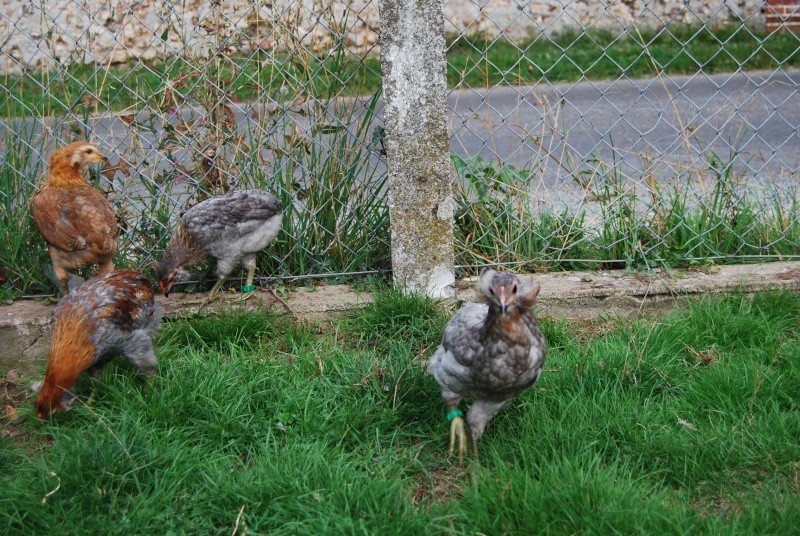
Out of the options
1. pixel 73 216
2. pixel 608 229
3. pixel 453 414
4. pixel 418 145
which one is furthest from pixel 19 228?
pixel 608 229

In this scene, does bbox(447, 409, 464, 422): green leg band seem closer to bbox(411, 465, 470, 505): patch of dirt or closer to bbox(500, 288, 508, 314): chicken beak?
bbox(411, 465, 470, 505): patch of dirt

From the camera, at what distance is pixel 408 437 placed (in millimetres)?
3473

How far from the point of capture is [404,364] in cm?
371

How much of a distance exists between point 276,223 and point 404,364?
1060 mm

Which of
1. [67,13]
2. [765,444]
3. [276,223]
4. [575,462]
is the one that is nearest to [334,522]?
[575,462]

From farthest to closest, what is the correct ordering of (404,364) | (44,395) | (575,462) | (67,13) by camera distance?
1. (67,13)
2. (404,364)
3. (44,395)
4. (575,462)

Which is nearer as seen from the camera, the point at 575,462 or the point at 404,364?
the point at 575,462

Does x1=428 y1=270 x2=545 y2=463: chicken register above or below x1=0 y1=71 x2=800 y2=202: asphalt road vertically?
below

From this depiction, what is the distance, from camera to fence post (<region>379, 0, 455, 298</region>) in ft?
12.5

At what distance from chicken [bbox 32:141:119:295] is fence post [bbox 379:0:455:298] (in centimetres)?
135

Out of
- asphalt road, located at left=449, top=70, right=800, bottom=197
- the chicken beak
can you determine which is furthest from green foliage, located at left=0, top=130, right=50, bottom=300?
asphalt road, located at left=449, top=70, right=800, bottom=197

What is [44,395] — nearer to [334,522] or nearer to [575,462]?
[334,522]

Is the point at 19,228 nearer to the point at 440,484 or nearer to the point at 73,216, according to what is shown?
the point at 73,216

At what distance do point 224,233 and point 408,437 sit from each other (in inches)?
55.5
